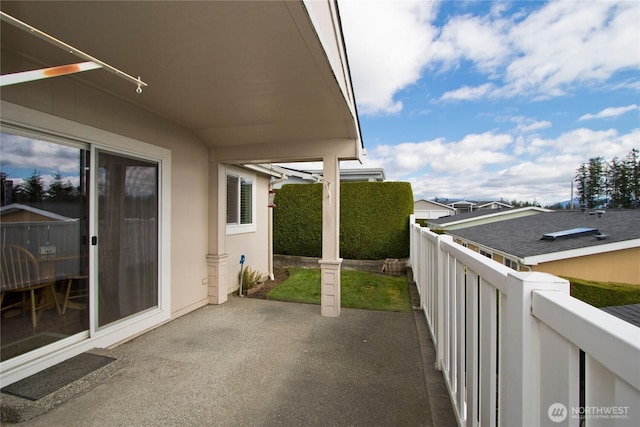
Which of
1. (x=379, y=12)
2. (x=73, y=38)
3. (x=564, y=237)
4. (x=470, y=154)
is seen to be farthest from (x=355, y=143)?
(x=470, y=154)

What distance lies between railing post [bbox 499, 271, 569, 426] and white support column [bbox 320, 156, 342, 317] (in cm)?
343

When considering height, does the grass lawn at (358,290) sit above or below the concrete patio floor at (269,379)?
below

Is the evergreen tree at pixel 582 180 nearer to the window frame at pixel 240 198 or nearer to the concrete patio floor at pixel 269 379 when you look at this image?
the window frame at pixel 240 198

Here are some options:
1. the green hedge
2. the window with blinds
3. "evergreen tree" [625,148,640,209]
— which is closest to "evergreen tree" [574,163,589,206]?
"evergreen tree" [625,148,640,209]

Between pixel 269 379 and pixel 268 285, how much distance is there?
155 inches

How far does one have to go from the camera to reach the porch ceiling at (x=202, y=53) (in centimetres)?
185

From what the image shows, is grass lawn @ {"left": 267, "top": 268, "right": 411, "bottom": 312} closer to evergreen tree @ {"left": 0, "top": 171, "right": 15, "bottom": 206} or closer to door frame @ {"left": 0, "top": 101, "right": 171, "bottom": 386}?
door frame @ {"left": 0, "top": 101, "right": 171, "bottom": 386}

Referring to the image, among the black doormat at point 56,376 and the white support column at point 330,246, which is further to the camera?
the white support column at point 330,246

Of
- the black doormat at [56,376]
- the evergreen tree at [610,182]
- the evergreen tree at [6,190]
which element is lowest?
the black doormat at [56,376]

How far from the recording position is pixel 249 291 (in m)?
5.68

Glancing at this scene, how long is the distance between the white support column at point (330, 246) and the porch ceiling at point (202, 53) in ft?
2.69

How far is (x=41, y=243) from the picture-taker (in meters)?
2.59

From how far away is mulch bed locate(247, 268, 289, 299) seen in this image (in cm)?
562

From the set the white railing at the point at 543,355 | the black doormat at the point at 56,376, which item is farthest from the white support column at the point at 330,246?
the white railing at the point at 543,355
